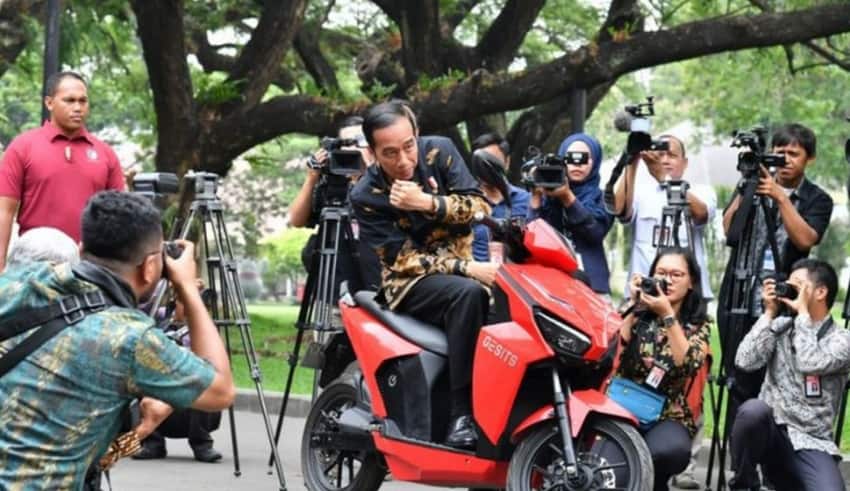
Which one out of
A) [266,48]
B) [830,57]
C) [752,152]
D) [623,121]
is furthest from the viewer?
[830,57]

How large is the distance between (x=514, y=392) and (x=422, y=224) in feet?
3.36

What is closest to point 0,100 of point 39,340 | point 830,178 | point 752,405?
point 830,178

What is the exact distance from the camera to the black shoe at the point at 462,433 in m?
8.14

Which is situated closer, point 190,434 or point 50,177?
point 50,177

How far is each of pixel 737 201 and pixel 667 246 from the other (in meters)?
0.42

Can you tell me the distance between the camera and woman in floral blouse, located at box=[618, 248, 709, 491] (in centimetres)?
840

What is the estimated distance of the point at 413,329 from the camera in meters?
8.41

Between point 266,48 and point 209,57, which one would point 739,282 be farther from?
point 209,57

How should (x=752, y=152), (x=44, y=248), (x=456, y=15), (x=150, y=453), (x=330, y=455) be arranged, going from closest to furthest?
1. (x=44, y=248)
2. (x=752, y=152)
3. (x=330, y=455)
4. (x=150, y=453)
5. (x=456, y=15)

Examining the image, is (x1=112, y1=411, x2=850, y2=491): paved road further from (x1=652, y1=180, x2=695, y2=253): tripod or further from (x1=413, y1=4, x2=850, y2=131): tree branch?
(x1=413, y1=4, x2=850, y2=131): tree branch

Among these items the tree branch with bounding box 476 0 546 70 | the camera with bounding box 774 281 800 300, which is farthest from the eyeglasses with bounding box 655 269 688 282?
the tree branch with bounding box 476 0 546 70

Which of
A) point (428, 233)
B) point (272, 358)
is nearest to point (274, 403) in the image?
point (272, 358)

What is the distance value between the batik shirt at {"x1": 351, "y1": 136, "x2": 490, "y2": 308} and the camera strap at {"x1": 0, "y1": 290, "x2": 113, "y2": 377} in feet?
11.7

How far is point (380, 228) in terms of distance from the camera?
8539 mm
